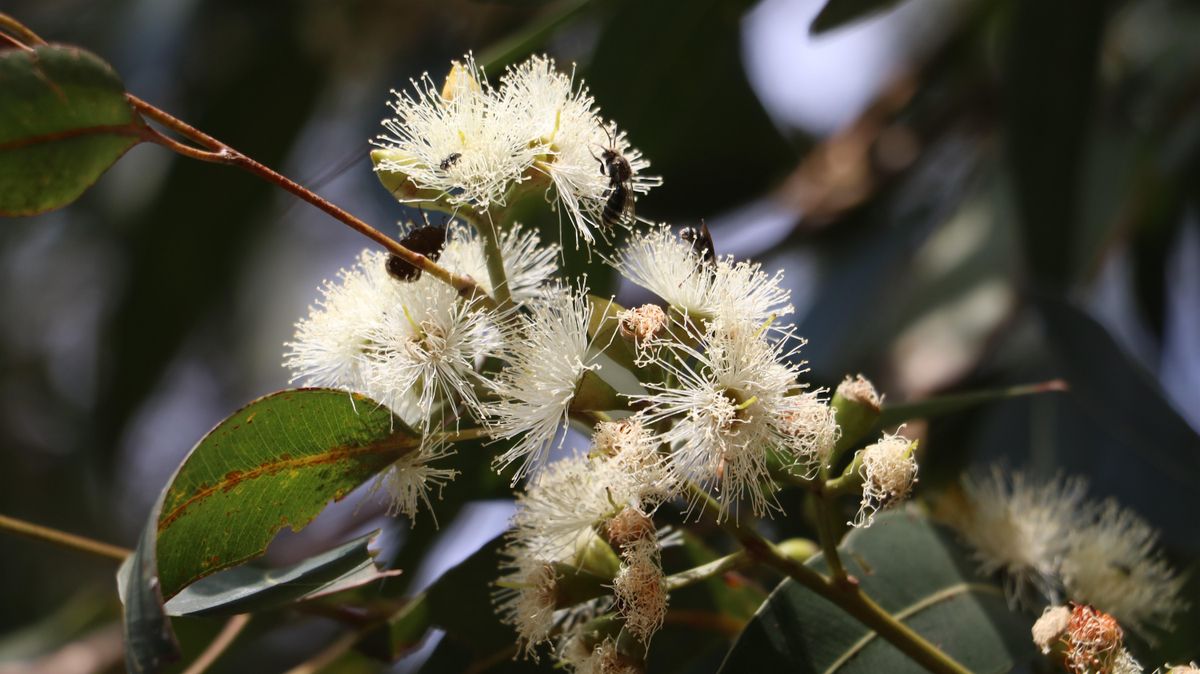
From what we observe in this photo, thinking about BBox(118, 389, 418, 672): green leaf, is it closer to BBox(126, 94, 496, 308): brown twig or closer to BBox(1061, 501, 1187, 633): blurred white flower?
BBox(126, 94, 496, 308): brown twig

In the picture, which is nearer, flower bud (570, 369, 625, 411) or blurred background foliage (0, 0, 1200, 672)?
flower bud (570, 369, 625, 411)

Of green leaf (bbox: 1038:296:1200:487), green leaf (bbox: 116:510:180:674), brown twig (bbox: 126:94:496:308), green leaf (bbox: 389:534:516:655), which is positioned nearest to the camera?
green leaf (bbox: 116:510:180:674)

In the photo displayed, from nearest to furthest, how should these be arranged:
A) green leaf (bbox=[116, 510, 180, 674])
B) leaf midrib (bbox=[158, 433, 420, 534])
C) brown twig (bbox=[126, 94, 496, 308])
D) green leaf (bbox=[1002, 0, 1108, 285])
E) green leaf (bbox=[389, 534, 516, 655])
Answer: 1. green leaf (bbox=[116, 510, 180, 674])
2. brown twig (bbox=[126, 94, 496, 308])
3. leaf midrib (bbox=[158, 433, 420, 534])
4. green leaf (bbox=[389, 534, 516, 655])
5. green leaf (bbox=[1002, 0, 1108, 285])

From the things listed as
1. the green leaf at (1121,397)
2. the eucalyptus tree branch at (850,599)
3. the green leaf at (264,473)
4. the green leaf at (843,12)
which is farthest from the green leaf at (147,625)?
the green leaf at (1121,397)

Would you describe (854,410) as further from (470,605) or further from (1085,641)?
(470,605)

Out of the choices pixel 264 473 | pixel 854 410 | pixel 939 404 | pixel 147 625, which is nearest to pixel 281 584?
pixel 264 473

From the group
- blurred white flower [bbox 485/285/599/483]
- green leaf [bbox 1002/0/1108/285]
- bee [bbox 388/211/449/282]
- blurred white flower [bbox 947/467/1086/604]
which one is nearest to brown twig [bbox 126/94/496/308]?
bee [bbox 388/211/449/282]
